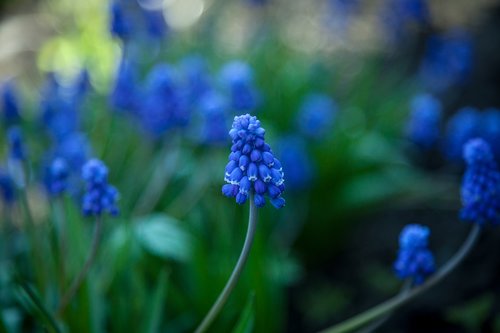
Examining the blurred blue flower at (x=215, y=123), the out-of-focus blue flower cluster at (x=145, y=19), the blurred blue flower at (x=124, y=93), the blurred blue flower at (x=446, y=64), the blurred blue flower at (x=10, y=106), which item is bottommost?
the blurred blue flower at (x=10, y=106)

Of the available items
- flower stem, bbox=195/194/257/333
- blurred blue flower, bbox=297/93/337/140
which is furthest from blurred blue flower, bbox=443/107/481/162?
flower stem, bbox=195/194/257/333

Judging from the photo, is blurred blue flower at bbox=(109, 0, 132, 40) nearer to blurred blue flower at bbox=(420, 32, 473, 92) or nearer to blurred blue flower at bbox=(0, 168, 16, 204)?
blurred blue flower at bbox=(0, 168, 16, 204)

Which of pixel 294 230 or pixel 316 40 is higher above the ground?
pixel 316 40

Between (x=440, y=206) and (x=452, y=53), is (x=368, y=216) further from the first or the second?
(x=452, y=53)

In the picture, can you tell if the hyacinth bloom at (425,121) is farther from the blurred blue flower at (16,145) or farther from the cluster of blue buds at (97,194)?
the blurred blue flower at (16,145)

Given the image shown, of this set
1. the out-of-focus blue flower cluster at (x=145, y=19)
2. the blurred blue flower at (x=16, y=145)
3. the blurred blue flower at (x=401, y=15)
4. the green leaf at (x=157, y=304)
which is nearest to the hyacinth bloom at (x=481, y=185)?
the green leaf at (x=157, y=304)

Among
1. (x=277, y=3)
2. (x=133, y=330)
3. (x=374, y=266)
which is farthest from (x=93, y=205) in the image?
(x=277, y=3)
